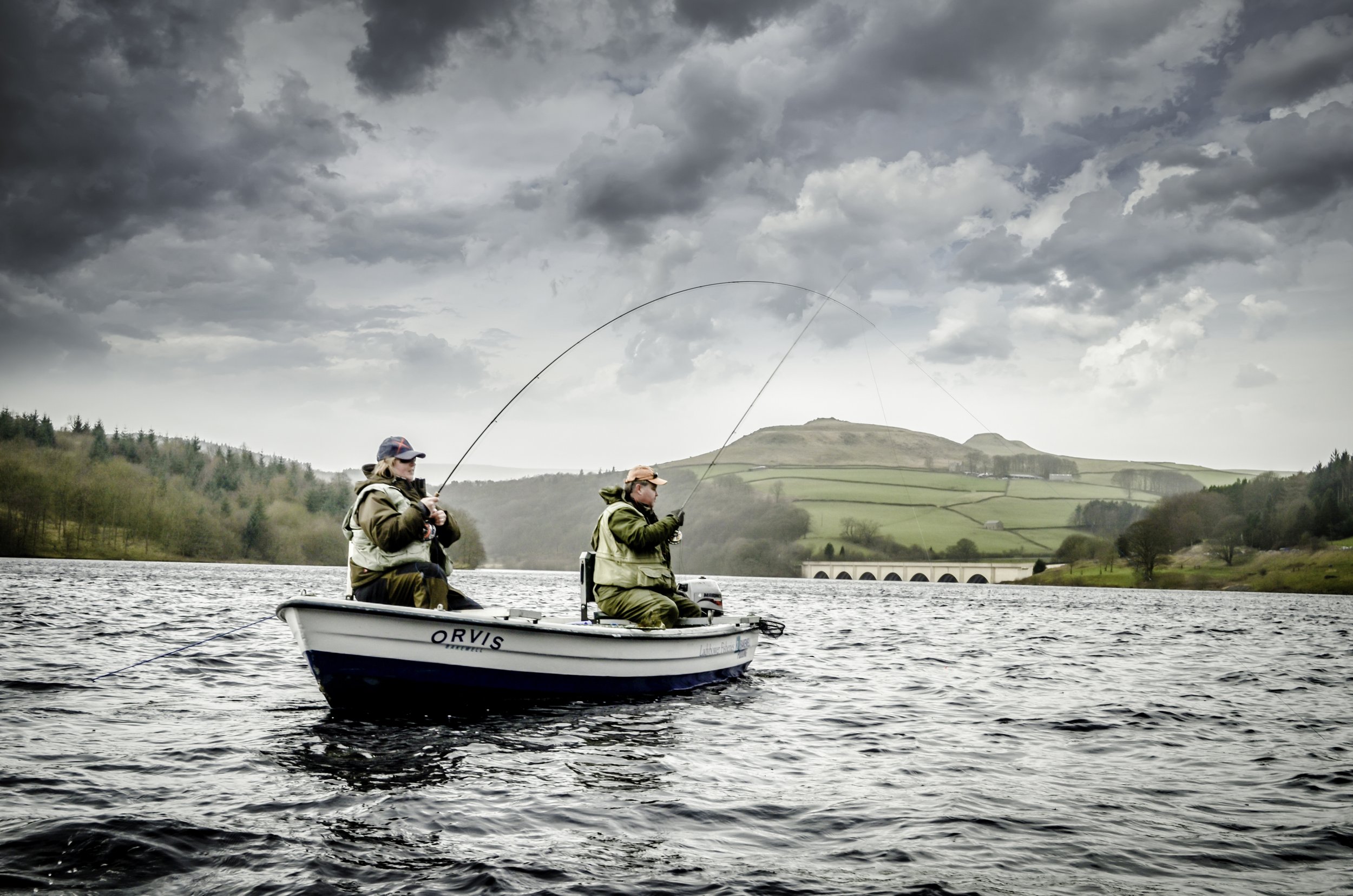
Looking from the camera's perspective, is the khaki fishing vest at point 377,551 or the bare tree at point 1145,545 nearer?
the khaki fishing vest at point 377,551

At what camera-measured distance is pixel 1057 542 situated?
575 feet

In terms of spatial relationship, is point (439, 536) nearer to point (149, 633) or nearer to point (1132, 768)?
point (1132, 768)

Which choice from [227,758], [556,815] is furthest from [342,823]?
[227,758]

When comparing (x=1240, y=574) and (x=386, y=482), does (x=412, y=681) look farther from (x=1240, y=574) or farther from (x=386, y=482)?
(x=1240, y=574)

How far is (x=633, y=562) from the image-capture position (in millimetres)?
12328

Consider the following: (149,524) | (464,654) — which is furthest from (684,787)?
(149,524)

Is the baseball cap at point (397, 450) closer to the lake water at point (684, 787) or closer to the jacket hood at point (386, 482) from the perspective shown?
the jacket hood at point (386, 482)

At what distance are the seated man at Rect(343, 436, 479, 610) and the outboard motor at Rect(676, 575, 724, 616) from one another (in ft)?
18.4

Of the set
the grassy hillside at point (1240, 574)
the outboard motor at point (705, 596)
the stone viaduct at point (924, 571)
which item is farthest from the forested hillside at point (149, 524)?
the outboard motor at point (705, 596)

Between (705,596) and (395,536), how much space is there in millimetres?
6976

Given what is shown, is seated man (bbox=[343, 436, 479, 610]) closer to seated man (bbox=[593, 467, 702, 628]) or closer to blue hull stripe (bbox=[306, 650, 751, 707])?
blue hull stripe (bbox=[306, 650, 751, 707])

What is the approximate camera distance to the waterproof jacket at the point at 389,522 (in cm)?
946

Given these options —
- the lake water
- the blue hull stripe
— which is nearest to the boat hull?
the blue hull stripe

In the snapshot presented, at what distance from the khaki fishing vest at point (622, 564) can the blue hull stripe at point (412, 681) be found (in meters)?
1.66
